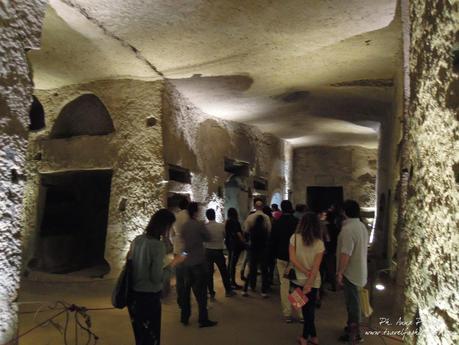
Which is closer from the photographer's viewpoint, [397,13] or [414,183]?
[414,183]

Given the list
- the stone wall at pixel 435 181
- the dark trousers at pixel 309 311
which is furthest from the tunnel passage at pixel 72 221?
the stone wall at pixel 435 181

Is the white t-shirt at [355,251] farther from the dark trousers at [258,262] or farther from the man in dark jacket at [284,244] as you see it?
the dark trousers at [258,262]

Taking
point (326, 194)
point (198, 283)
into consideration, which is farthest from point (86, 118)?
point (326, 194)

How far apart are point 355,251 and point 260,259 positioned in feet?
7.23

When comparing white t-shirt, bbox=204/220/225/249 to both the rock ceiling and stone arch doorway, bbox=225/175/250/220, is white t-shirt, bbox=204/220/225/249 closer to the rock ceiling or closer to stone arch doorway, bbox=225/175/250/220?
the rock ceiling

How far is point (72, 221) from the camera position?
311 inches

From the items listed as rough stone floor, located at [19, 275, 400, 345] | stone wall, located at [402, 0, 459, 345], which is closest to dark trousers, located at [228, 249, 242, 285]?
rough stone floor, located at [19, 275, 400, 345]

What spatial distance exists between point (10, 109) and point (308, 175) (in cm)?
1115

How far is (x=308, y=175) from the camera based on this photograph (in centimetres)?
1305

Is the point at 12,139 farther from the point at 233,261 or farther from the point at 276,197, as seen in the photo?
the point at 276,197

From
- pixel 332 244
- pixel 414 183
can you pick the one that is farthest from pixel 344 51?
pixel 414 183

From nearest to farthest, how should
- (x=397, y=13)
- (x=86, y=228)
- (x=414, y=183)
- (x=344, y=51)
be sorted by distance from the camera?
(x=414, y=183) → (x=397, y=13) → (x=344, y=51) → (x=86, y=228)

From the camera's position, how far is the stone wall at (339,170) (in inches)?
503

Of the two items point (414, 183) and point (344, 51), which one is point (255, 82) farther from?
point (414, 183)
